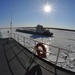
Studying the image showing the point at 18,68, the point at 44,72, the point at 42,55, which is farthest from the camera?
the point at 42,55

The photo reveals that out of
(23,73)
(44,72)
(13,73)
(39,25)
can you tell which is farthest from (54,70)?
(39,25)

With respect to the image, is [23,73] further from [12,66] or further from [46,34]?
[46,34]

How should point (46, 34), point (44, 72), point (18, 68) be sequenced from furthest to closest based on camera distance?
point (46, 34), point (18, 68), point (44, 72)

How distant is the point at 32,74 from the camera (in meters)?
3.62

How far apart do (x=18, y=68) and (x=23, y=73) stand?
1.62ft

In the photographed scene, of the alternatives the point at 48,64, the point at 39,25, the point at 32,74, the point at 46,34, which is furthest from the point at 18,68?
the point at 39,25

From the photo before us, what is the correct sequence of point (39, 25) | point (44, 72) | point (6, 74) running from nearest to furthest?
point (6, 74) → point (44, 72) → point (39, 25)

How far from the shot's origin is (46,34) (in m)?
47.0

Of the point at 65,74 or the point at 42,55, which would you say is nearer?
the point at 65,74

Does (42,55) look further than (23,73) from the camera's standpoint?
Yes

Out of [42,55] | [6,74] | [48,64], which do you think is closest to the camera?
[6,74]

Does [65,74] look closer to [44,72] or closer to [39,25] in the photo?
[44,72]

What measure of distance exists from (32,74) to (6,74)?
2.76 ft

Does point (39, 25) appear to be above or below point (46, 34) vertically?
above
